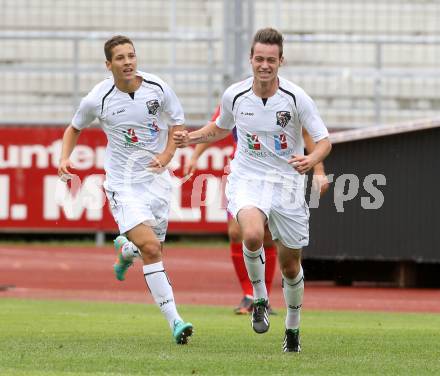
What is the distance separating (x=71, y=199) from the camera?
81.3 ft

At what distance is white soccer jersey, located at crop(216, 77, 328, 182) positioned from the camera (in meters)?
9.66

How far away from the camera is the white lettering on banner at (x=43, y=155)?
24.3m

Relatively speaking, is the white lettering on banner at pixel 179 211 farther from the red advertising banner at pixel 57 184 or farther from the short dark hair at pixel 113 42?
the short dark hair at pixel 113 42

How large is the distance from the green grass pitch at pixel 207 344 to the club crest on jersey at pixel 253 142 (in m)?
1.52

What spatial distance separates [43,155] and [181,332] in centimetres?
1491

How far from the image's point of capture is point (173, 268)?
2148 centimetres

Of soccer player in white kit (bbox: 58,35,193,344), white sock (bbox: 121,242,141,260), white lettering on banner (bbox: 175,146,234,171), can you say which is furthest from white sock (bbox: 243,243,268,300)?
white lettering on banner (bbox: 175,146,234,171)

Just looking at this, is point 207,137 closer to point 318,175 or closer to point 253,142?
point 253,142

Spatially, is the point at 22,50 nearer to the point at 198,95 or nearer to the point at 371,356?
the point at 198,95

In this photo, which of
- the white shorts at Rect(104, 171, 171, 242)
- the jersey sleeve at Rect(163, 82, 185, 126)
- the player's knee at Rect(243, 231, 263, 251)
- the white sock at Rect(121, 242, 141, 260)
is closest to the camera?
the player's knee at Rect(243, 231, 263, 251)

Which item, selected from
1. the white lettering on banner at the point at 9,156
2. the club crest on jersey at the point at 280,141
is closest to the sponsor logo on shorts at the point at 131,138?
the club crest on jersey at the point at 280,141

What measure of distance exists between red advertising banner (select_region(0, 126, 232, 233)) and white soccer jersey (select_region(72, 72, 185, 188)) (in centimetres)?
1316

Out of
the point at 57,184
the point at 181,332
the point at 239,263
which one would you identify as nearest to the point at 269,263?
the point at 239,263

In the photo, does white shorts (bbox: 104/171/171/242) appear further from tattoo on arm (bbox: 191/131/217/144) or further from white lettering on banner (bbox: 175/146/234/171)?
white lettering on banner (bbox: 175/146/234/171)
